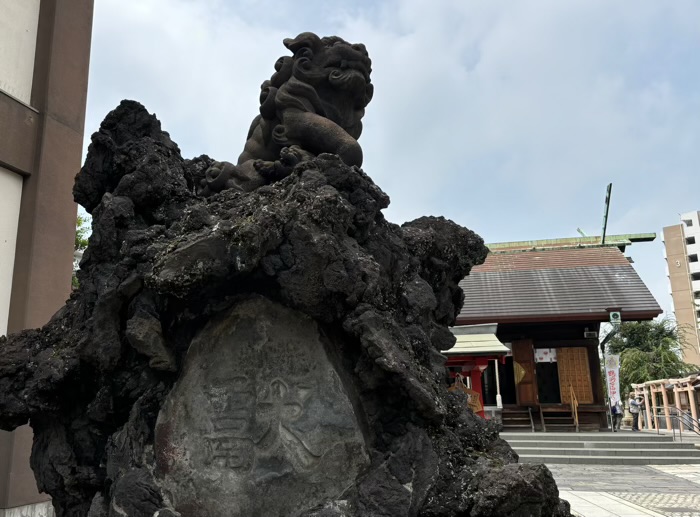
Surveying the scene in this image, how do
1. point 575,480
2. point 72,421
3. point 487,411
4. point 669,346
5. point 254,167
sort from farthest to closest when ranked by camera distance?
point 669,346
point 487,411
point 575,480
point 254,167
point 72,421

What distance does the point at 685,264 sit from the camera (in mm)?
59500

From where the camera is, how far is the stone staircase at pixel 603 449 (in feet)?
40.6

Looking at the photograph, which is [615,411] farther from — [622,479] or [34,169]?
[34,169]

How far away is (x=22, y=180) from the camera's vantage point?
7723 millimetres

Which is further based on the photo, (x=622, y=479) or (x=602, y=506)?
(x=622, y=479)

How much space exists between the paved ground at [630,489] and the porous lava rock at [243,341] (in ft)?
14.3

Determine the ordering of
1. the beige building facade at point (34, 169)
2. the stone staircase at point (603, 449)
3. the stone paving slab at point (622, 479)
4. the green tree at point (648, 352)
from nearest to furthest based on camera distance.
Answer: the beige building facade at point (34, 169)
the stone paving slab at point (622, 479)
the stone staircase at point (603, 449)
the green tree at point (648, 352)

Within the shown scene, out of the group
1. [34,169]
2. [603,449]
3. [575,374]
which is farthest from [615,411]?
[34,169]

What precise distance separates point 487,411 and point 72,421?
46.9 ft

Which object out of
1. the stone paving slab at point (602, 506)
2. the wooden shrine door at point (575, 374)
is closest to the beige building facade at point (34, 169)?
the stone paving slab at point (602, 506)

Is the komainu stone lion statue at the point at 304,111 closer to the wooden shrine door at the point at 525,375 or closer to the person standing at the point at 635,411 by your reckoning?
the wooden shrine door at the point at 525,375

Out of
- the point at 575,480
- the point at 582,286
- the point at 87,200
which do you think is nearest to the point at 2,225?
the point at 87,200

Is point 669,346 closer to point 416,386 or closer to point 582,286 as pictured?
point 582,286

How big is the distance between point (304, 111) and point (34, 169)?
5102 mm
